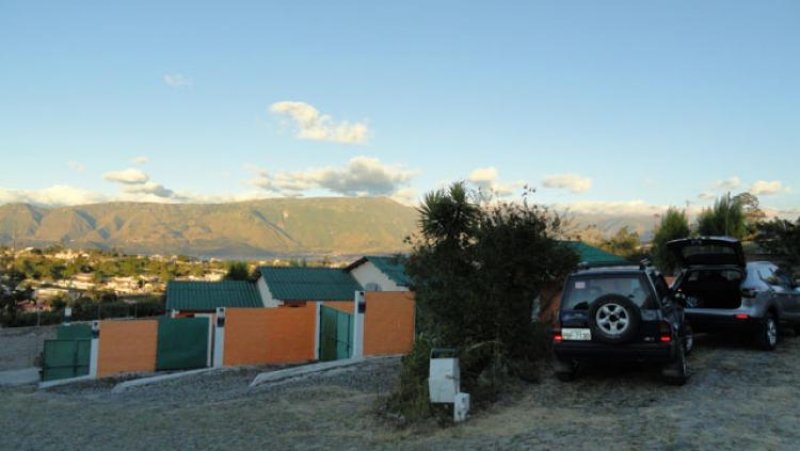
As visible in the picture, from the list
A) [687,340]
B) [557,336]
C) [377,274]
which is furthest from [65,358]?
[687,340]

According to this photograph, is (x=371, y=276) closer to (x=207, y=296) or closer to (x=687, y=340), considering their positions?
(x=207, y=296)

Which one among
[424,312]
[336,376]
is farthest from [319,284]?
[424,312]

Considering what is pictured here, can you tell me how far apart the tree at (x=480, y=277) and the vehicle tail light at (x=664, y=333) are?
270 cm

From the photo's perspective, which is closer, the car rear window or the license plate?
the license plate

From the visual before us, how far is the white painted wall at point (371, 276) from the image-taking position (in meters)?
28.0

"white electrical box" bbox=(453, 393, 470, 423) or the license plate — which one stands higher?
the license plate

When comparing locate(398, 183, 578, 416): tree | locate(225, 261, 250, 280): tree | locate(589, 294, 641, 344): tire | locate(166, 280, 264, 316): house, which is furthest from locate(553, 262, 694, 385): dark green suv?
locate(225, 261, 250, 280): tree

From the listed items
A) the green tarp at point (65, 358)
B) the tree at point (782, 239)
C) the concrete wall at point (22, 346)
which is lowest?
the concrete wall at point (22, 346)

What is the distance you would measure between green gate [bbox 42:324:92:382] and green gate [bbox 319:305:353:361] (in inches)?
330

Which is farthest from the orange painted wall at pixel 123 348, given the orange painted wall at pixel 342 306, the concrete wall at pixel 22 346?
the concrete wall at pixel 22 346

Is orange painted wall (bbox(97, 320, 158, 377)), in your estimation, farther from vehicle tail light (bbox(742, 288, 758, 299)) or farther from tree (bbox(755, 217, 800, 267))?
tree (bbox(755, 217, 800, 267))

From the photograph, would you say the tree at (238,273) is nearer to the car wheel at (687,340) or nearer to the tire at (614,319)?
the car wheel at (687,340)

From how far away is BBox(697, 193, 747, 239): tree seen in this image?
126 feet

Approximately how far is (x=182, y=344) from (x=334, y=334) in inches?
226
